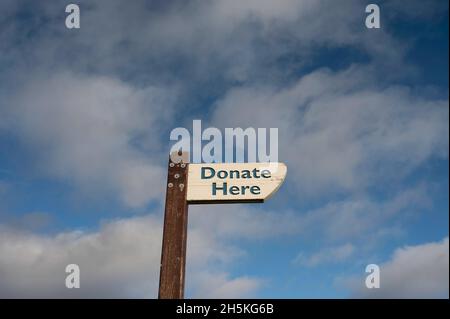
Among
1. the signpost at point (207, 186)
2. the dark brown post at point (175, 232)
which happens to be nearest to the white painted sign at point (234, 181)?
the signpost at point (207, 186)

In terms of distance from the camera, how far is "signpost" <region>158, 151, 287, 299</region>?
561cm

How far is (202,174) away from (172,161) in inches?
17.5

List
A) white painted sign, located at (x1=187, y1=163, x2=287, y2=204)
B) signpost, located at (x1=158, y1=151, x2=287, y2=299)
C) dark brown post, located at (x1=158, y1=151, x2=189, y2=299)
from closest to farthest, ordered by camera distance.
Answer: dark brown post, located at (x1=158, y1=151, x2=189, y2=299) < signpost, located at (x1=158, y1=151, x2=287, y2=299) < white painted sign, located at (x1=187, y1=163, x2=287, y2=204)

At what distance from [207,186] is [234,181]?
0.36 metres

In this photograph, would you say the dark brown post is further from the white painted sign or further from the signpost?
the white painted sign

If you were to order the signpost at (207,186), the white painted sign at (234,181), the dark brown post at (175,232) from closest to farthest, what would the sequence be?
1. the dark brown post at (175,232)
2. the signpost at (207,186)
3. the white painted sign at (234,181)

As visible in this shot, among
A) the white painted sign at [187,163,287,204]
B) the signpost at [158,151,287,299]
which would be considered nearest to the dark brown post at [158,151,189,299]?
the signpost at [158,151,287,299]

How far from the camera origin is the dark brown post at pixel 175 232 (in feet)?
17.4

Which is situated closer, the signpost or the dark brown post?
the dark brown post

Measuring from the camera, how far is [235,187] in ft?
19.1

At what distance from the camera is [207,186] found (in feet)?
19.2

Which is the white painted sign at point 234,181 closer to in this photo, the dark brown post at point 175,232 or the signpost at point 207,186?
the signpost at point 207,186
